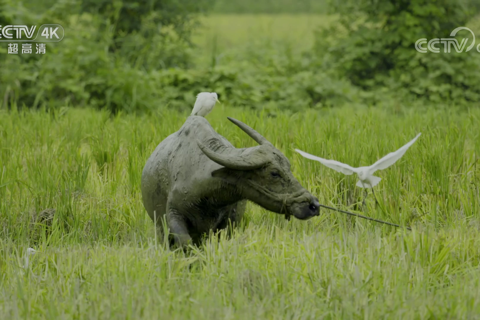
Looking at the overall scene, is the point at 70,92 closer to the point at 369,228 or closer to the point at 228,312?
the point at 369,228

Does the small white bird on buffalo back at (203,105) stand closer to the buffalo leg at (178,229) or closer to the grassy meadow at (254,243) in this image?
the grassy meadow at (254,243)

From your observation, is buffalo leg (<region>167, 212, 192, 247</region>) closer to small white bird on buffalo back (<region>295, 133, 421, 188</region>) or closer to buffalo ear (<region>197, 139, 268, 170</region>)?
buffalo ear (<region>197, 139, 268, 170</region>)

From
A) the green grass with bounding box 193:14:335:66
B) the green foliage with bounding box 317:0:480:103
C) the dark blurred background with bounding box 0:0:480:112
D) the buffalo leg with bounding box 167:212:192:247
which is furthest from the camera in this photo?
the green grass with bounding box 193:14:335:66

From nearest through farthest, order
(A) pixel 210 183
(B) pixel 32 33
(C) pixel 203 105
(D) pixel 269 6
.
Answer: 1. (A) pixel 210 183
2. (C) pixel 203 105
3. (B) pixel 32 33
4. (D) pixel 269 6

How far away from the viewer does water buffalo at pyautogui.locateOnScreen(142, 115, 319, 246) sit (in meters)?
2.44

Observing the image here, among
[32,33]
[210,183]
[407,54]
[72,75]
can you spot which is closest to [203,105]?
[210,183]

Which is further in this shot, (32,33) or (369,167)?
(32,33)

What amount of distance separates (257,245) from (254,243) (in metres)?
0.03

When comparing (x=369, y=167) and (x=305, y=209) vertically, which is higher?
(x=369, y=167)

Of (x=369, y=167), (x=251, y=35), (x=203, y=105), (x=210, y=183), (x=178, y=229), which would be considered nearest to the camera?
(x=210, y=183)

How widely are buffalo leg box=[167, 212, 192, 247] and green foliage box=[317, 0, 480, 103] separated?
6311 mm

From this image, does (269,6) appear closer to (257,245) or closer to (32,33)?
(32,33)

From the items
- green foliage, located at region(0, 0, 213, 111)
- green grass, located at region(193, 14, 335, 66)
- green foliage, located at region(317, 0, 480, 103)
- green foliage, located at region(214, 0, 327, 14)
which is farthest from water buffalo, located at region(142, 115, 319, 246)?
green foliage, located at region(214, 0, 327, 14)

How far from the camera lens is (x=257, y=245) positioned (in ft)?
8.85
